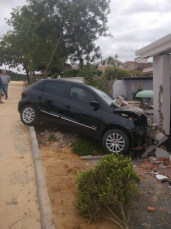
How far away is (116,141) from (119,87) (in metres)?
12.5

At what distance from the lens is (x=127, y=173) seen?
3975mm

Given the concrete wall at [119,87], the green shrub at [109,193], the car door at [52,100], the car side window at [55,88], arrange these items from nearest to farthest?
the green shrub at [109,193] < the car door at [52,100] < the car side window at [55,88] < the concrete wall at [119,87]

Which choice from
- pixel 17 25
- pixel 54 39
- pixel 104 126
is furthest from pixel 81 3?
pixel 104 126

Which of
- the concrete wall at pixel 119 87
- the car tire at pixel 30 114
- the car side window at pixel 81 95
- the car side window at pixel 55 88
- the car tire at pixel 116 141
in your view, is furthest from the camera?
the concrete wall at pixel 119 87

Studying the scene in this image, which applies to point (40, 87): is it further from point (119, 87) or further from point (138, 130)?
point (119, 87)

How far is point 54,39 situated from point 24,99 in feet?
35.7

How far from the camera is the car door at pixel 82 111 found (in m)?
7.14

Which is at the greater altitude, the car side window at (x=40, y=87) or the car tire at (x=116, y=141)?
the car side window at (x=40, y=87)

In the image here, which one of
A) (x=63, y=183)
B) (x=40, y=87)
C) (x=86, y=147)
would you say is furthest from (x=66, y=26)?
(x=63, y=183)

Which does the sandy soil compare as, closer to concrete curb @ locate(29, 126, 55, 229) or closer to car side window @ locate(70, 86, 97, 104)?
concrete curb @ locate(29, 126, 55, 229)

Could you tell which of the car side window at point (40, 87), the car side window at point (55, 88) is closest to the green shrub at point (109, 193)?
the car side window at point (55, 88)

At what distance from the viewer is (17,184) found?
4844mm

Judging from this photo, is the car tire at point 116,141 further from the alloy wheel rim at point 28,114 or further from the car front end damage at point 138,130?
the alloy wheel rim at point 28,114

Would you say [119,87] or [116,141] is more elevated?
[119,87]
